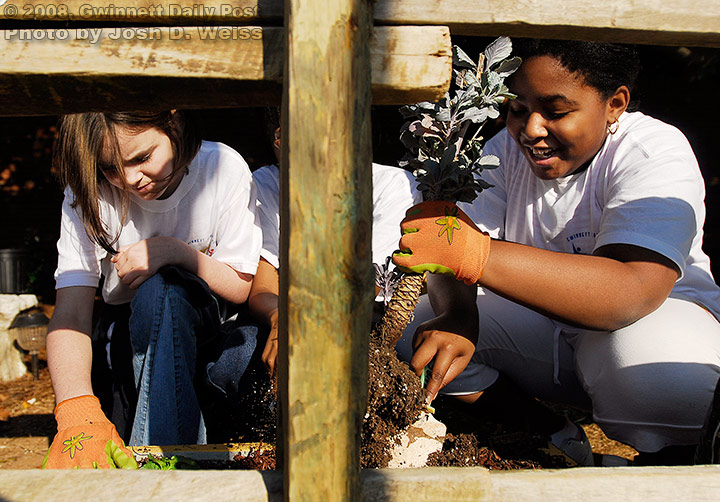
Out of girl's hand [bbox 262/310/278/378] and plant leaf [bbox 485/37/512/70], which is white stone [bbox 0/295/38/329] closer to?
girl's hand [bbox 262/310/278/378]

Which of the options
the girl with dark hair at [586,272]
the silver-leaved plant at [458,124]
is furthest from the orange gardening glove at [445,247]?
the silver-leaved plant at [458,124]

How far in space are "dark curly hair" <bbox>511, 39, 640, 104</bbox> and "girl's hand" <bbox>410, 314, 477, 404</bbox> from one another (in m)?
0.90

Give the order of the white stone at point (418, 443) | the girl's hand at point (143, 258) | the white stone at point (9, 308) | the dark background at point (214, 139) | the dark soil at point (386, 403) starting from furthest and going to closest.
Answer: the dark background at point (214, 139) < the white stone at point (9, 308) < the girl's hand at point (143, 258) < the white stone at point (418, 443) < the dark soil at point (386, 403)

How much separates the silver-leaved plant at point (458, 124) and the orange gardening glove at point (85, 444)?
4.01ft

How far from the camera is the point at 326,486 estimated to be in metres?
1.19

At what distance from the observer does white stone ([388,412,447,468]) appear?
1949 mm

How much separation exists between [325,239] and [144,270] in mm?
1373

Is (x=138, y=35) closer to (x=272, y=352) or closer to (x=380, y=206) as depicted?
(x=272, y=352)

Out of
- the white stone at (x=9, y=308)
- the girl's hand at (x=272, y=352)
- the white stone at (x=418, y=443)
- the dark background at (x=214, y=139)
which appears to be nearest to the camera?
the white stone at (x=418, y=443)

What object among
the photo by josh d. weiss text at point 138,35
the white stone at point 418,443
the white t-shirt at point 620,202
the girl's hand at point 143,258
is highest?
the photo by josh d. weiss text at point 138,35

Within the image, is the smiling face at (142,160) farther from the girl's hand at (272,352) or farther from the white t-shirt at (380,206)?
the girl's hand at (272,352)

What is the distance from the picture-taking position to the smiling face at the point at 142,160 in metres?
2.23

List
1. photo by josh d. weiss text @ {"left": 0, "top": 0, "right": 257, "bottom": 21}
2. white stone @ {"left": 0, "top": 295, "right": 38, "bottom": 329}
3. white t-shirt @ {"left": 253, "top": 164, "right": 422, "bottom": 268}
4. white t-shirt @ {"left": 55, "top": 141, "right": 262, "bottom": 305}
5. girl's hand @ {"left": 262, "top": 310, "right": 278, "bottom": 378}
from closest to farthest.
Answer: photo by josh d. weiss text @ {"left": 0, "top": 0, "right": 257, "bottom": 21} < girl's hand @ {"left": 262, "top": 310, "right": 278, "bottom": 378} < white t-shirt @ {"left": 55, "top": 141, "right": 262, "bottom": 305} < white t-shirt @ {"left": 253, "top": 164, "right": 422, "bottom": 268} < white stone @ {"left": 0, "top": 295, "right": 38, "bottom": 329}

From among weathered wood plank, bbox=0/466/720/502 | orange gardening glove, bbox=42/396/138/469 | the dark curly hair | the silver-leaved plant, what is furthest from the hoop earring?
orange gardening glove, bbox=42/396/138/469
